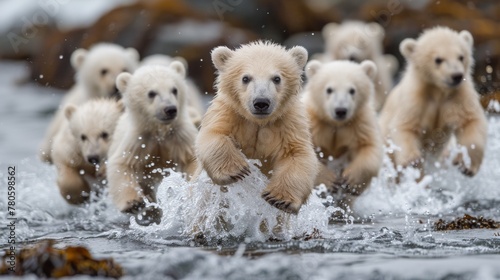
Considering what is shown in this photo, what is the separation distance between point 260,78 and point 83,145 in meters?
3.64

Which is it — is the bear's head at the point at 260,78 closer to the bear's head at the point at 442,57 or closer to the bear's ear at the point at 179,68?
the bear's ear at the point at 179,68

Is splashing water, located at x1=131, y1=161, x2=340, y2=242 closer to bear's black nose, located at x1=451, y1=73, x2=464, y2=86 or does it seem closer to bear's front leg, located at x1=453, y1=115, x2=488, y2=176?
bear's front leg, located at x1=453, y1=115, x2=488, y2=176

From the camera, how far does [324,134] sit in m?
11.2

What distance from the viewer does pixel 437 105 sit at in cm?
1227

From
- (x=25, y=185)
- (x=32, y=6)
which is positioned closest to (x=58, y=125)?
(x=25, y=185)

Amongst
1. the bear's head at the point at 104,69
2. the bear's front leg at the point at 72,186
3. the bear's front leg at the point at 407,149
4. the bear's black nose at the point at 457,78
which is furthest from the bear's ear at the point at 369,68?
the bear's head at the point at 104,69

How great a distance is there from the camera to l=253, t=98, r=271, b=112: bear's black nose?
797 cm

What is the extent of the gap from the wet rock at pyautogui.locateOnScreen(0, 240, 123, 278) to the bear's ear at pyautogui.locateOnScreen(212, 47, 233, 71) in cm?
228

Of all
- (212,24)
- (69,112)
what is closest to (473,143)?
(69,112)

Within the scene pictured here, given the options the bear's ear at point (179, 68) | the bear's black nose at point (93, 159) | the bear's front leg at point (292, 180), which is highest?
the bear's ear at point (179, 68)

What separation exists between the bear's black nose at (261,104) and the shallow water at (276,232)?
24.1 inches

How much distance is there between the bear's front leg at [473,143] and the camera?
11.8 metres

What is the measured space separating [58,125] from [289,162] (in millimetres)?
6344

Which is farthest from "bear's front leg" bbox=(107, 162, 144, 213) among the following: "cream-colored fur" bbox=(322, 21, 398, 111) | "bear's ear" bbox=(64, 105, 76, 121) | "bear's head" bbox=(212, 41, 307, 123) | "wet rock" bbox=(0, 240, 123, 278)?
"cream-colored fur" bbox=(322, 21, 398, 111)
